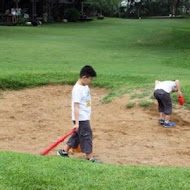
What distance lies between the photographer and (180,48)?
22.2 meters

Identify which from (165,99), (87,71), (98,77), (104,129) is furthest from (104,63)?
(87,71)

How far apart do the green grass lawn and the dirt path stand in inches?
30.7

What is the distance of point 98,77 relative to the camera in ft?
38.7

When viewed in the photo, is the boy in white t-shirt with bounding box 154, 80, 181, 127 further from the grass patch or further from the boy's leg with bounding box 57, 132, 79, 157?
the boy's leg with bounding box 57, 132, 79, 157

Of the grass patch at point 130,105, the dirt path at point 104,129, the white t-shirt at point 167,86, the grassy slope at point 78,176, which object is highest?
the white t-shirt at point 167,86

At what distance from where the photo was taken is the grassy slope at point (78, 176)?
4254 millimetres

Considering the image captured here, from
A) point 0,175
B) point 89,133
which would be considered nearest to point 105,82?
point 89,133

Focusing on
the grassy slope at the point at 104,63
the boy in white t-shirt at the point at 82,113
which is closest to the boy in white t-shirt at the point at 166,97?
the grassy slope at the point at 104,63

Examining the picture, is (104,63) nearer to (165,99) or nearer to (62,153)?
(165,99)

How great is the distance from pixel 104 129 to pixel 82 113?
2.03 metres

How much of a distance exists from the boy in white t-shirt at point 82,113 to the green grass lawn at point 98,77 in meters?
0.74

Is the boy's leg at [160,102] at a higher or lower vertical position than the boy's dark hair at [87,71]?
lower

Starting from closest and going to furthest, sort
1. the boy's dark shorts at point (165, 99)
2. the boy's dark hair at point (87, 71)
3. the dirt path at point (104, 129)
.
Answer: the boy's dark hair at point (87, 71), the dirt path at point (104, 129), the boy's dark shorts at point (165, 99)

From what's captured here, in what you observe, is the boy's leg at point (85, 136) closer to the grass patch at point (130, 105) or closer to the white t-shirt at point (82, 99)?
the white t-shirt at point (82, 99)
